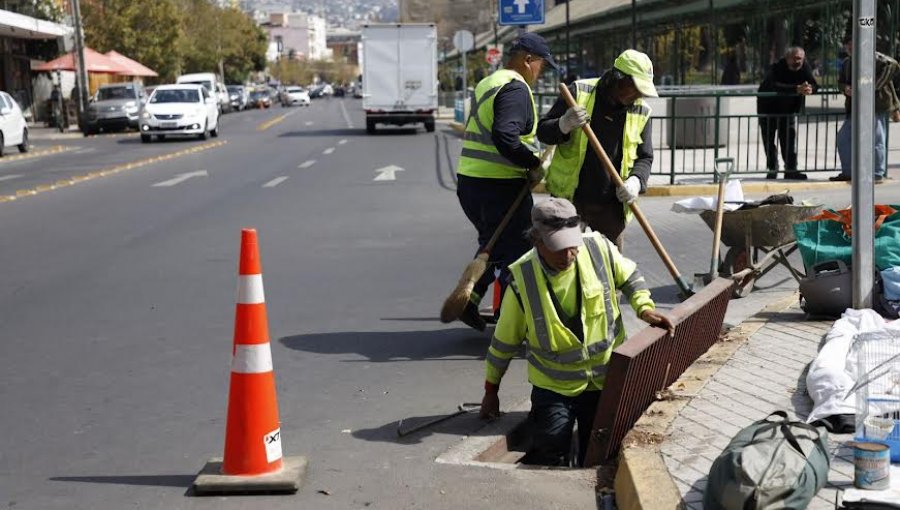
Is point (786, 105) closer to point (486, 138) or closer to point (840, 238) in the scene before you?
point (840, 238)

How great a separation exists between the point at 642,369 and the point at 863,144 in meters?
2.32

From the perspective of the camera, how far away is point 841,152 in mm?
15352

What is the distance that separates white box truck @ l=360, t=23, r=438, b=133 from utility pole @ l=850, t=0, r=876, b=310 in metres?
30.7

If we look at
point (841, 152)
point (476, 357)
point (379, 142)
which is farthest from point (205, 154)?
point (476, 357)

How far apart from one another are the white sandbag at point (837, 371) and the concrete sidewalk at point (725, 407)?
0.14 meters

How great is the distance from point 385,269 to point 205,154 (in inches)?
710

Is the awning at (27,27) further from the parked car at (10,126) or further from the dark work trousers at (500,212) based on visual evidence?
the dark work trousers at (500,212)

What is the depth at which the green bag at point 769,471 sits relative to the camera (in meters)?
4.07

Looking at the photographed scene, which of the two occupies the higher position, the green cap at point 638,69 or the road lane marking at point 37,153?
the green cap at point 638,69

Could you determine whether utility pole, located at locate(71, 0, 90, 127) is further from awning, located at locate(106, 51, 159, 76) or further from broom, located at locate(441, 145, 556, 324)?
broom, located at locate(441, 145, 556, 324)

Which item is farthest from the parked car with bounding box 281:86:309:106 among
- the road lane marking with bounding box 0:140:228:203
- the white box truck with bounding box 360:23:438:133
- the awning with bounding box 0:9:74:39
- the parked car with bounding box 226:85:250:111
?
the road lane marking with bounding box 0:140:228:203

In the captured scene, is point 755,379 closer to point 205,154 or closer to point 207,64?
point 205,154

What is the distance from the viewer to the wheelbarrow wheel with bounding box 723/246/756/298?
8617 millimetres

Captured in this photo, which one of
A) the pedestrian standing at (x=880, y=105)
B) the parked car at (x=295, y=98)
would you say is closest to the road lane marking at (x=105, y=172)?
the pedestrian standing at (x=880, y=105)
